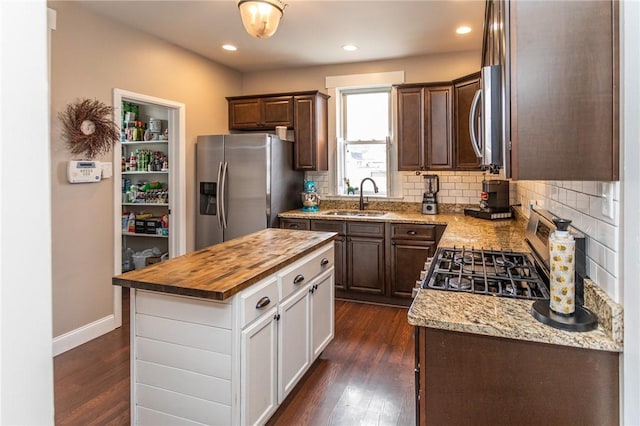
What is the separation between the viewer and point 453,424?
1276 millimetres

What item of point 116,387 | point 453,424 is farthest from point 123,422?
point 453,424

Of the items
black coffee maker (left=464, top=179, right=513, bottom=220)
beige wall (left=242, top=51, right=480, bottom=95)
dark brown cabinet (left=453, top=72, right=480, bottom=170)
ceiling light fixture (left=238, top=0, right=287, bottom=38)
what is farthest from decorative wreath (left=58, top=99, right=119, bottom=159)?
black coffee maker (left=464, top=179, right=513, bottom=220)

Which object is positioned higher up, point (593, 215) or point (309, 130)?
point (309, 130)

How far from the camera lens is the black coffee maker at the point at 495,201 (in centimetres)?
374

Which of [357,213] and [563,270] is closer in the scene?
[563,270]

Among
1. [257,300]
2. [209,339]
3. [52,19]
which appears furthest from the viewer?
[52,19]

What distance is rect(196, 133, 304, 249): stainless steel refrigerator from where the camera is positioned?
427 cm

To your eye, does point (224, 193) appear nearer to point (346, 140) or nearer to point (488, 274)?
point (346, 140)

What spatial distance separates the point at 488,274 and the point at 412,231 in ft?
7.31

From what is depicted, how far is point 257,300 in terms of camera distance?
1870mm

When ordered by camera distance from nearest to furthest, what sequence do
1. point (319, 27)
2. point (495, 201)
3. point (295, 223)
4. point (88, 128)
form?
point (88, 128) → point (319, 27) → point (495, 201) → point (295, 223)

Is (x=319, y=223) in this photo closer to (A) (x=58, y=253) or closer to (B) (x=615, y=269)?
(A) (x=58, y=253)

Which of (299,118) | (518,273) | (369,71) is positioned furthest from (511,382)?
(369,71)

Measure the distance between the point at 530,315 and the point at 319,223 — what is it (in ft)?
10.3
